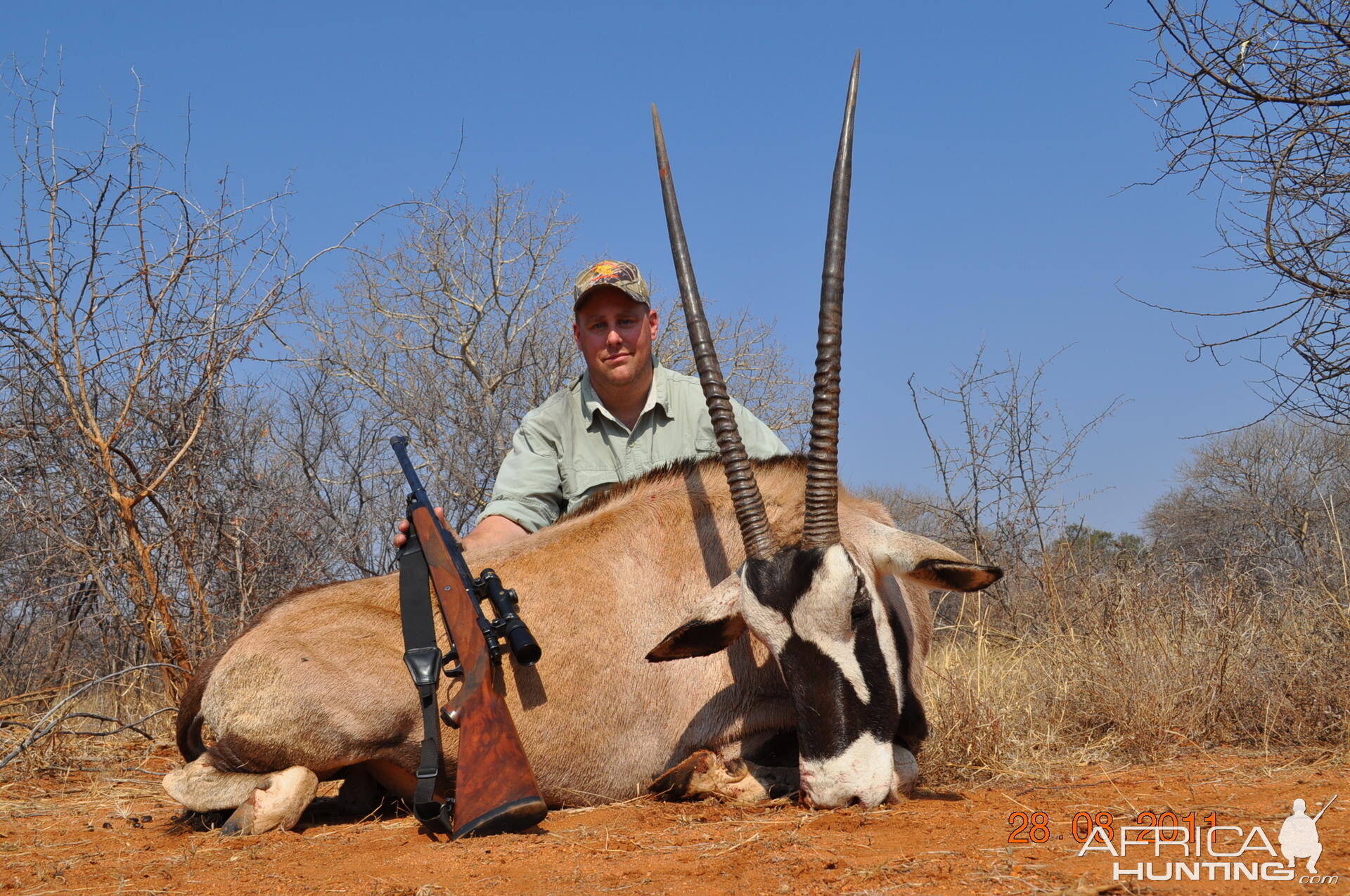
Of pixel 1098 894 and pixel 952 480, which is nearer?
pixel 1098 894


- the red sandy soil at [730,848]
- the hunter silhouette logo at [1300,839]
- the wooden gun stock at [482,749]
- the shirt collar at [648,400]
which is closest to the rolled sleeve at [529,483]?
the shirt collar at [648,400]

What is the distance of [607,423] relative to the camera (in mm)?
6047

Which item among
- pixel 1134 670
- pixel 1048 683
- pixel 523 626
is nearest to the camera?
pixel 523 626

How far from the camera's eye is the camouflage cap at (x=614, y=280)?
5.64 meters

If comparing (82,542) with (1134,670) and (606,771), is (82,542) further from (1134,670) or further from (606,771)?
(1134,670)

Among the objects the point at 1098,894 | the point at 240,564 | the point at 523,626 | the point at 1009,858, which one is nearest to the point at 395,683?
the point at 523,626

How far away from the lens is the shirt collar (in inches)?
233

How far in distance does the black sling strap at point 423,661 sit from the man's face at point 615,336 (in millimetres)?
1570

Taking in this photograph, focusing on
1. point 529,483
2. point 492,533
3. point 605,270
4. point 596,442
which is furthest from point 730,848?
point 605,270

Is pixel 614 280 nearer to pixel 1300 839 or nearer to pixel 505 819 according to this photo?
pixel 505 819

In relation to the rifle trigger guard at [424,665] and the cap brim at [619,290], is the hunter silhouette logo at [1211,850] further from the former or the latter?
the cap brim at [619,290]

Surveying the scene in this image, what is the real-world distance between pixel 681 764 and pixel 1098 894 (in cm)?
200

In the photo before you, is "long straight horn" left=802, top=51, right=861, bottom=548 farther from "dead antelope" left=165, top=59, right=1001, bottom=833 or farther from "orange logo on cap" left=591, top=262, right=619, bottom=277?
"orange logo on cap" left=591, top=262, right=619, bottom=277

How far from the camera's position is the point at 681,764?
14.0 ft
